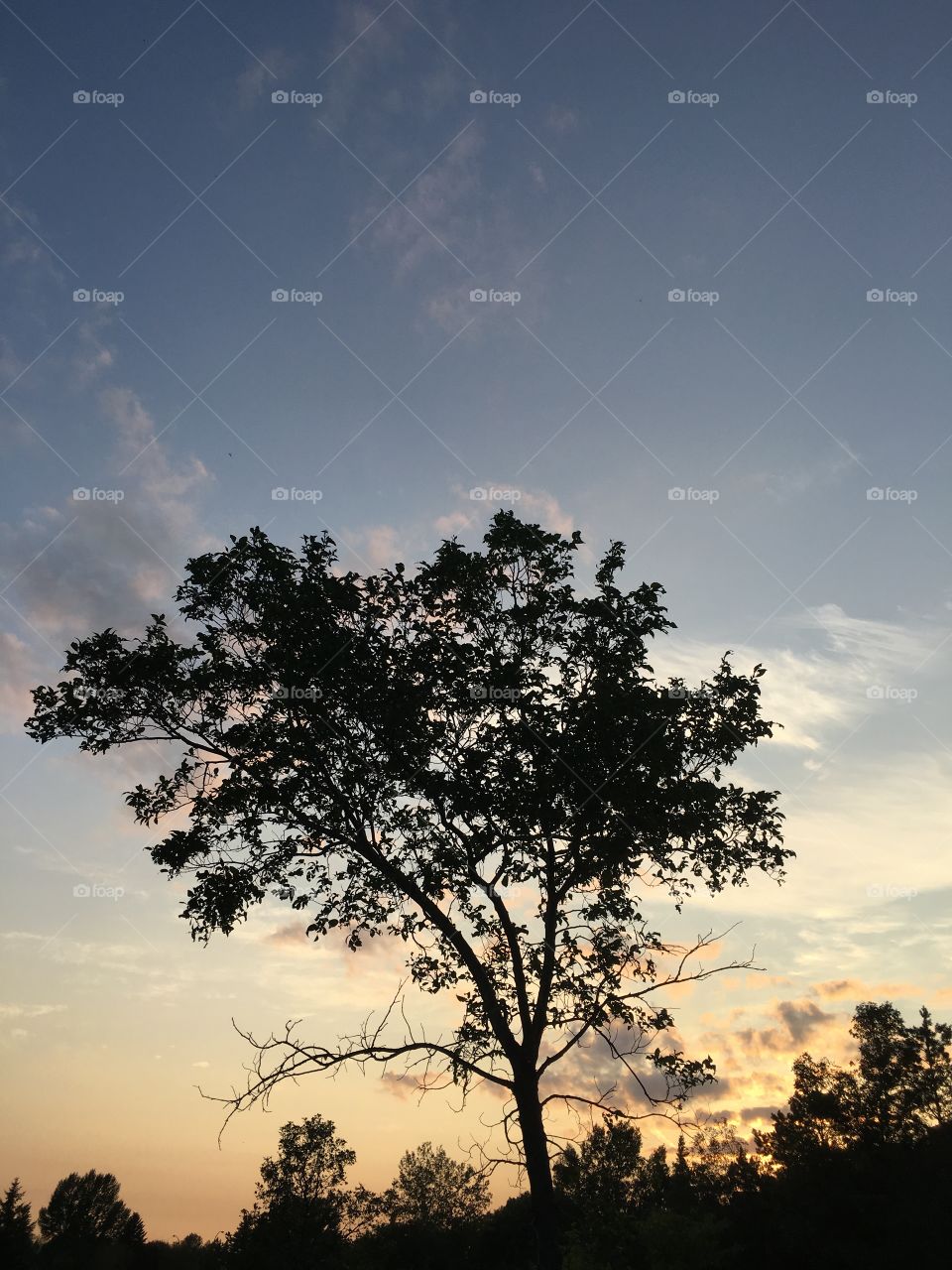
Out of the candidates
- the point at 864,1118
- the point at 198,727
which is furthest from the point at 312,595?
the point at 864,1118

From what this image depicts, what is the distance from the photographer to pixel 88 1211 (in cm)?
13512

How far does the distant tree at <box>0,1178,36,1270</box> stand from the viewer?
7669 centimetres

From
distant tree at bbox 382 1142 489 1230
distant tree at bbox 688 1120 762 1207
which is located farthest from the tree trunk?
distant tree at bbox 382 1142 489 1230

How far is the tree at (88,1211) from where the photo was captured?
5162 inches

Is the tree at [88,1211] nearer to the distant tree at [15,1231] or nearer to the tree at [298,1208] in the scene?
the distant tree at [15,1231]

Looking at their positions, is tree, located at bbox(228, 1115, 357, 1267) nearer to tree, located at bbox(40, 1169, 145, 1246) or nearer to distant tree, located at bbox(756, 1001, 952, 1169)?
distant tree, located at bbox(756, 1001, 952, 1169)

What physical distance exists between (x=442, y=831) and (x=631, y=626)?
5.53 m

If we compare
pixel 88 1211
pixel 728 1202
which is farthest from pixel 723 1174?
pixel 88 1211

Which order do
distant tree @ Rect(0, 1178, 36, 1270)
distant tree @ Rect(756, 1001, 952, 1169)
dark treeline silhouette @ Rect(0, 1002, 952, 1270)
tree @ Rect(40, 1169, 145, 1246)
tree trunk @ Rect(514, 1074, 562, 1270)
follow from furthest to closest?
tree @ Rect(40, 1169, 145, 1246)
distant tree @ Rect(0, 1178, 36, 1270)
distant tree @ Rect(756, 1001, 952, 1169)
dark treeline silhouette @ Rect(0, 1002, 952, 1270)
tree trunk @ Rect(514, 1074, 562, 1270)

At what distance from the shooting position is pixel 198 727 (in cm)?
1572

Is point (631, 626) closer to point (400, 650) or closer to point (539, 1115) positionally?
point (400, 650)

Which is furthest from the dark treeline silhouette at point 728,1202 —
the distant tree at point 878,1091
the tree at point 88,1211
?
the tree at point 88,1211

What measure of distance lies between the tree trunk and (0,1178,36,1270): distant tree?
299 ft

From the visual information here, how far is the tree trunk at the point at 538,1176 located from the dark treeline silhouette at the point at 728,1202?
0.39m
